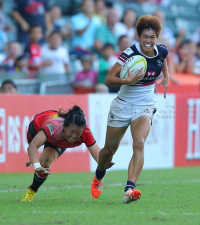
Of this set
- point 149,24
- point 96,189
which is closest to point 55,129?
point 96,189

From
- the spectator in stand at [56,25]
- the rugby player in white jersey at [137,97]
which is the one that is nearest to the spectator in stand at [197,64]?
the spectator in stand at [56,25]

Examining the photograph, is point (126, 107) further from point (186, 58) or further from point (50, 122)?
point (186, 58)

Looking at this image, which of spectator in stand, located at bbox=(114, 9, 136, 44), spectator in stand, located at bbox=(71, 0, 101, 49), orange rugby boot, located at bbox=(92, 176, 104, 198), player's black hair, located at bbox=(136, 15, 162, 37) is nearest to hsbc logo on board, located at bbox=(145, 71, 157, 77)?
player's black hair, located at bbox=(136, 15, 162, 37)

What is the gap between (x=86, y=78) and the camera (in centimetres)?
1254

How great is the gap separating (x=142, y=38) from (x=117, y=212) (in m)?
2.15

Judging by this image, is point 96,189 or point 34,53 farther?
point 34,53

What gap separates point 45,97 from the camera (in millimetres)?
10234

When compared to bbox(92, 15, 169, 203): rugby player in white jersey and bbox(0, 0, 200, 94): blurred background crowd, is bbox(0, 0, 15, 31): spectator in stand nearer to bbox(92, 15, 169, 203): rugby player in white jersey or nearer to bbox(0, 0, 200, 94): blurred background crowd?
bbox(0, 0, 200, 94): blurred background crowd

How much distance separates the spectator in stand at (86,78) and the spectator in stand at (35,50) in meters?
0.85

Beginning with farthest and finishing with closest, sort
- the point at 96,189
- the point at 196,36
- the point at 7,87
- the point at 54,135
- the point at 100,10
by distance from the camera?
the point at 196,36 → the point at 100,10 → the point at 7,87 → the point at 96,189 → the point at 54,135

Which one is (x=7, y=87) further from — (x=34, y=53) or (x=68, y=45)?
(x=68, y=45)

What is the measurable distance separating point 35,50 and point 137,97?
6786 mm

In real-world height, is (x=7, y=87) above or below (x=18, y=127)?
above

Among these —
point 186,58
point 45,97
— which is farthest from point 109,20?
point 45,97
